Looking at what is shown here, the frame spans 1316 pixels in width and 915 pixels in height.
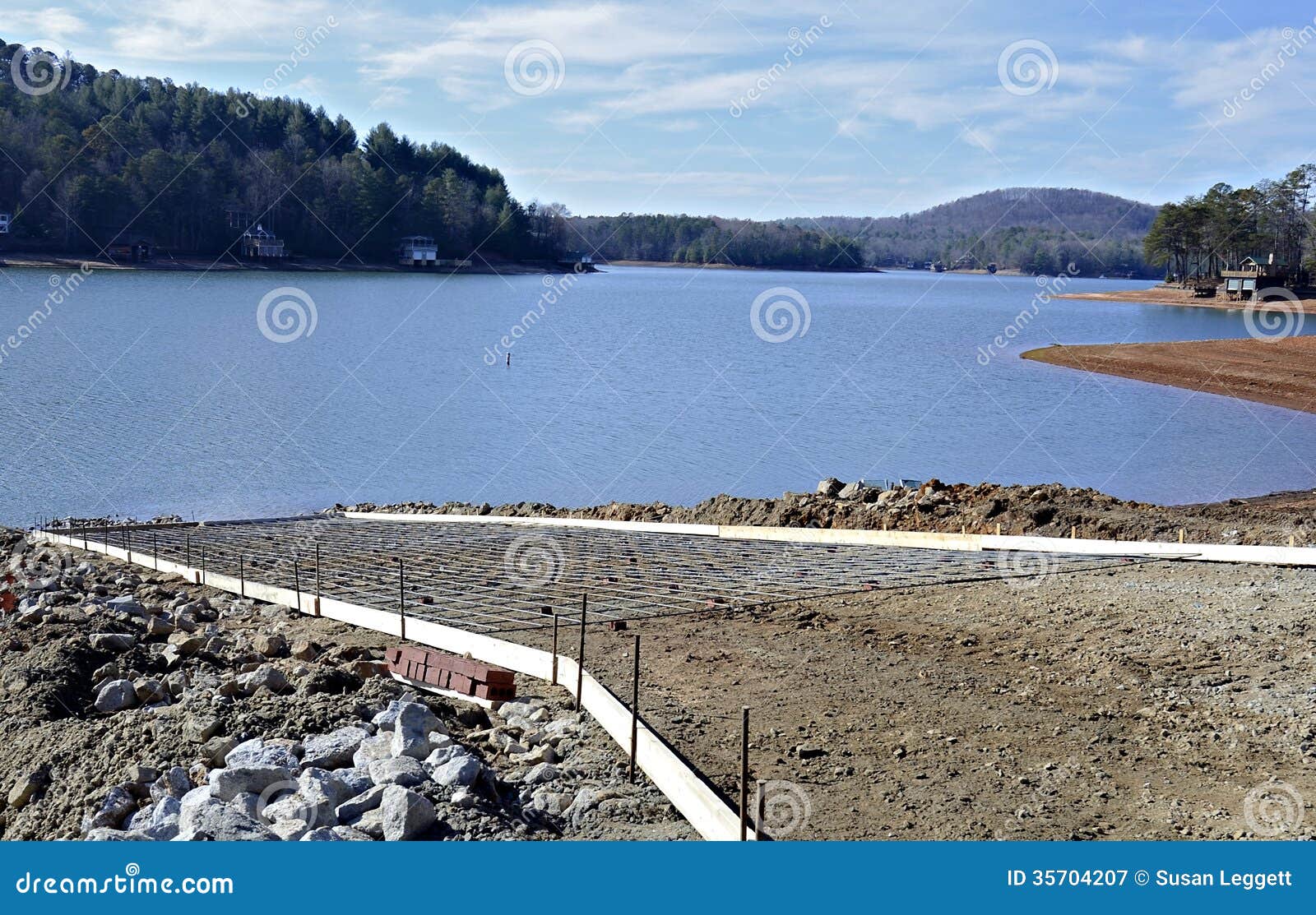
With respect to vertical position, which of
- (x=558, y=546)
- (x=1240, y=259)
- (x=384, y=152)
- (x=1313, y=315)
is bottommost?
(x=558, y=546)

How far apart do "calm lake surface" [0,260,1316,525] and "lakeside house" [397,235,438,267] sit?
50.6m

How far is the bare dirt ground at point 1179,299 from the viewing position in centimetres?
8750

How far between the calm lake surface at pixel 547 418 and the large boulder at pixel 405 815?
18.5 metres

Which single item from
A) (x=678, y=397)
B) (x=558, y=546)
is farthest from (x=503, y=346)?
(x=558, y=546)

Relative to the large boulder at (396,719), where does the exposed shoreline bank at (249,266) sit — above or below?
above

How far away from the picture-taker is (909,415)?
35.7 metres

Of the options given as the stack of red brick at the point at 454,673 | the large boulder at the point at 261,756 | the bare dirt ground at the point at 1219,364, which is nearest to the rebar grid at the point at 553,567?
the stack of red brick at the point at 454,673

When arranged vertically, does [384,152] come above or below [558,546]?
above

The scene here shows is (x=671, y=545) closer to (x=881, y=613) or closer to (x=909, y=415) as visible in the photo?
(x=881, y=613)

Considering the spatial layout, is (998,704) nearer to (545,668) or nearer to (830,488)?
(545,668)

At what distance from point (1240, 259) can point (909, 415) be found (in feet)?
279

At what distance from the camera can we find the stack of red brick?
25.4 feet

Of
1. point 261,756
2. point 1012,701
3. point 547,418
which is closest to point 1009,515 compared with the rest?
point 1012,701

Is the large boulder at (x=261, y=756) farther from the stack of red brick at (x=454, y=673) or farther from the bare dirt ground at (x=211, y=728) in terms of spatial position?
the stack of red brick at (x=454, y=673)
